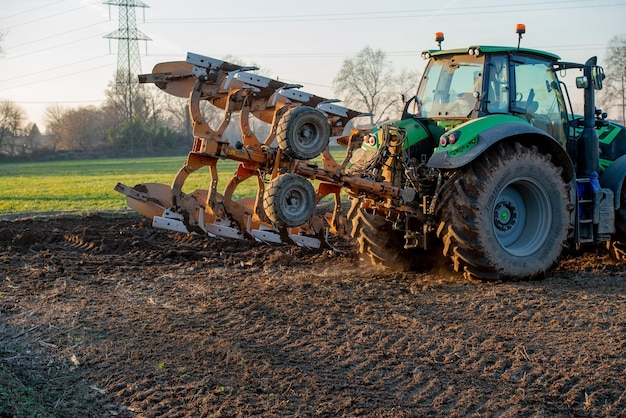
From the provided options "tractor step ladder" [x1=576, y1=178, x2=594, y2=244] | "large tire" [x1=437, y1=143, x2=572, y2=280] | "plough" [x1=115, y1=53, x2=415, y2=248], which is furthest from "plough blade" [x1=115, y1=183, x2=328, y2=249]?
"tractor step ladder" [x1=576, y1=178, x2=594, y2=244]

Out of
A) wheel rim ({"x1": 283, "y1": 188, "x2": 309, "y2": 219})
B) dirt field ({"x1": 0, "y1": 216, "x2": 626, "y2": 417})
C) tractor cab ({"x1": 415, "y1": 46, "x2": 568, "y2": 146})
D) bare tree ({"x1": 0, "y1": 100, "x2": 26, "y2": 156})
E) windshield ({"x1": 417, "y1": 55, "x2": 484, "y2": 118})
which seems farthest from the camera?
bare tree ({"x1": 0, "y1": 100, "x2": 26, "y2": 156})

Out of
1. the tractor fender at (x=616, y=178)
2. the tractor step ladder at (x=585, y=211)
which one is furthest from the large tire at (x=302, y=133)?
the tractor fender at (x=616, y=178)

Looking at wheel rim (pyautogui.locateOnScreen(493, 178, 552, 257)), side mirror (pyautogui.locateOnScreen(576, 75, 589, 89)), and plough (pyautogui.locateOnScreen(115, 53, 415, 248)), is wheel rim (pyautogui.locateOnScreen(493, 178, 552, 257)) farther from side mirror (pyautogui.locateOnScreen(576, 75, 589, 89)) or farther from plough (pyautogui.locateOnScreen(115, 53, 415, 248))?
side mirror (pyautogui.locateOnScreen(576, 75, 589, 89))

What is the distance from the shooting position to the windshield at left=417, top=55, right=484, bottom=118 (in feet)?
23.0

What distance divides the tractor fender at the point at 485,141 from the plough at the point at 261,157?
0.55m

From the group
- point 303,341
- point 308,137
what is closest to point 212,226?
point 308,137

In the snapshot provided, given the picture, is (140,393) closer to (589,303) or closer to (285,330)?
(285,330)

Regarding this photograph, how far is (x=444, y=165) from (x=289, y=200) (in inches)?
60.0

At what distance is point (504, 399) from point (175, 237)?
21.3ft

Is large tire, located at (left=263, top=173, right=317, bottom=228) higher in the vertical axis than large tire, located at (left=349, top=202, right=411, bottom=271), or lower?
higher

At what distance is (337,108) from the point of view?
7.71m

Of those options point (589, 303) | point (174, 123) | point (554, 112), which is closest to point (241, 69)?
point (554, 112)

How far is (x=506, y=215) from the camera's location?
6988 mm

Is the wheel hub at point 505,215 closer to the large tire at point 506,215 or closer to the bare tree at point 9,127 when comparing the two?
the large tire at point 506,215
